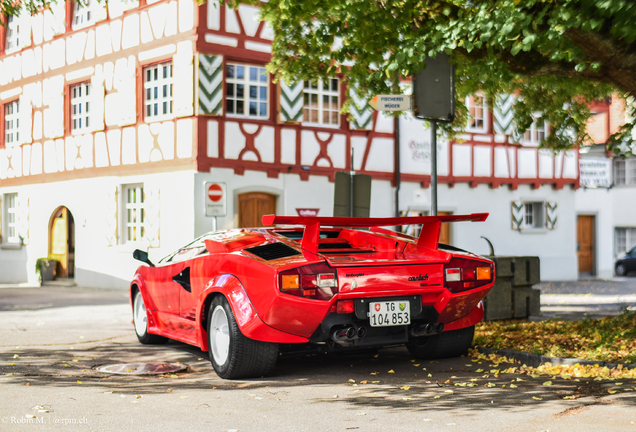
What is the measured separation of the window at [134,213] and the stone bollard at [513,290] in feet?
34.0

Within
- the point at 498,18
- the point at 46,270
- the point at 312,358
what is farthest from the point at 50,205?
the point at 498,18

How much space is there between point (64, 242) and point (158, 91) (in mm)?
5808

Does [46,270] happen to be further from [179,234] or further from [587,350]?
[587,350]

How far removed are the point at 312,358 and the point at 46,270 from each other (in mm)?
15119

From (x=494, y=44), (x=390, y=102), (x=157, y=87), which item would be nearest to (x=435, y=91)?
(x=390, y=102)

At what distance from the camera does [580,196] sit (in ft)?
84.2

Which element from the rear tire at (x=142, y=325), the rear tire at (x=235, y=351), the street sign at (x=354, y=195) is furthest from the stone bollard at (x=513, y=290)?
the rear tire at (x=235, y=351)

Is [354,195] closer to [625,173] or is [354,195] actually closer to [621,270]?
[621,270]

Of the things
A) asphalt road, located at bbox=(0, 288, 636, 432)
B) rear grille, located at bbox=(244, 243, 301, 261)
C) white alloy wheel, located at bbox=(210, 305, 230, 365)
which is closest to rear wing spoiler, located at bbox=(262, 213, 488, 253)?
rear grille, located at bbox=(244, 243, 301, 261)

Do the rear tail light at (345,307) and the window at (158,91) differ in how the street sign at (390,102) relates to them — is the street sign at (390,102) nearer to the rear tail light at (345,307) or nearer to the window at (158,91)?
the rear tail light at (345,307)

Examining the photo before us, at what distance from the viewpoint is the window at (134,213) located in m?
18.2

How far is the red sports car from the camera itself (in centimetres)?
570

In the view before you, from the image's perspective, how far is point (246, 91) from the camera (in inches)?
→ 675

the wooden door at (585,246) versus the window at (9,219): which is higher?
the window at (9,219)
